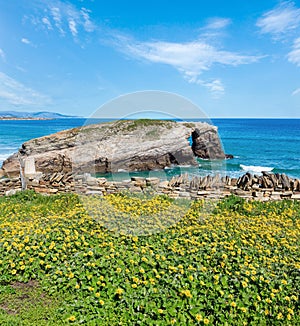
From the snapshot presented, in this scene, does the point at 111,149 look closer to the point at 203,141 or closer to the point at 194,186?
the point at 203,141

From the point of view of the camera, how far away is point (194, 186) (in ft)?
31.8

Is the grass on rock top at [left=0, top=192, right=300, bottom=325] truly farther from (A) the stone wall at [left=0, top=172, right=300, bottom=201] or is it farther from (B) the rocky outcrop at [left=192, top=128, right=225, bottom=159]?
(B) the rocky outcrop at [left=192, top=128, right=225, bottom=159]

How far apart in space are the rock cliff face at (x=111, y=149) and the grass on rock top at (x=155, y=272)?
2106cm

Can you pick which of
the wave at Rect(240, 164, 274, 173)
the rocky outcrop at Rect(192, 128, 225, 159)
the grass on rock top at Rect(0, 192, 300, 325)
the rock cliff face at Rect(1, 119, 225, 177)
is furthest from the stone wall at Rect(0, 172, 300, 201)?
the rocky outcrop at Rect(192, 128, 225, 159)

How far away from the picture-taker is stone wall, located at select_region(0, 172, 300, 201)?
9.59 metres

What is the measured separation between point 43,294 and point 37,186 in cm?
722

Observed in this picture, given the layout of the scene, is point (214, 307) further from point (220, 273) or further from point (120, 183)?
point (120, 183)

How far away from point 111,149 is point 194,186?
19.5 meters

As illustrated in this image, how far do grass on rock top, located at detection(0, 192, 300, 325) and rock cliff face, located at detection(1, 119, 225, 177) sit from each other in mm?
21059

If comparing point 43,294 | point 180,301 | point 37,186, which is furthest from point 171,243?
point 37,186

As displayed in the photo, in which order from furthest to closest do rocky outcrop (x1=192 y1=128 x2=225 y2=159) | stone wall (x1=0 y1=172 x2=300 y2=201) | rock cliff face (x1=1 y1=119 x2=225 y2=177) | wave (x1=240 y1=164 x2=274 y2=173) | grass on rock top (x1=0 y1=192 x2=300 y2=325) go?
1. rocky outcrop (x1=192 y1=128 x2=225 y2=159)
2. wave (x1=240 y1=164 x2=274 y2=173)
3. rock cliff face (x1=1 y1=119 x2=225 y2=177)
4. stone wall (x1=0 y1=172 x2=300 y2=201)
5. grass on rock top (x1=0 y1=192 x2=300 y2=325)

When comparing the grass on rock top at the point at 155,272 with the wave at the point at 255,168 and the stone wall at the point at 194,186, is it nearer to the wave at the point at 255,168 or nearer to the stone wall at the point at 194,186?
the stone wall at the point at 194,186

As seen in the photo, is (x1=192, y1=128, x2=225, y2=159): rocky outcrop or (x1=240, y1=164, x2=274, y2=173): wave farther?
(x1=192, y1=128, x2=225, y2=159): rocky outcrop

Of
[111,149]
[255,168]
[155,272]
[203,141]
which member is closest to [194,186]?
[155,272]
